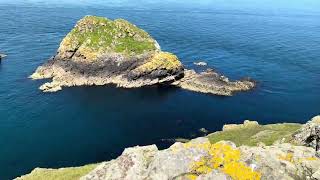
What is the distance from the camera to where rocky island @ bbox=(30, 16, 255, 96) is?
129000 millimetres

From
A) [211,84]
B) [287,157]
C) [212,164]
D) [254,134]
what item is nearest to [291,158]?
[287,157]

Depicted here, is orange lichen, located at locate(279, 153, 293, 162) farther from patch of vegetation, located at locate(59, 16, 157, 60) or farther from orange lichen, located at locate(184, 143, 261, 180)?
patch of vegetation, located at locate(59, 16, 157, 60)

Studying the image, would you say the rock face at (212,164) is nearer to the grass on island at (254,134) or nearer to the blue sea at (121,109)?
→ the grass on island at (254,134)

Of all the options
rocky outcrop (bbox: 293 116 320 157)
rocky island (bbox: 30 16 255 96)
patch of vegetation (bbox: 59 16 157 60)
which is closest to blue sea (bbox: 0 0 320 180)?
rocky island (bbox: 30 16 255 96)

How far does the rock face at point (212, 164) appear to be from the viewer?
101 feet

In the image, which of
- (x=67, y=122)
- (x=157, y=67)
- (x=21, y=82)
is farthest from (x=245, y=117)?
(x=21, y=82)

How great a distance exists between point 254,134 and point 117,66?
69164 mm

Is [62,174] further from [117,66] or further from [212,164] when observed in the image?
[117,66]

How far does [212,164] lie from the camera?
3206 centimetres

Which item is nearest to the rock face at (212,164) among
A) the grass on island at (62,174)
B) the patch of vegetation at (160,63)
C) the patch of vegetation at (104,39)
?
the grass on island at (62,174)

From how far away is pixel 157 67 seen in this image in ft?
426

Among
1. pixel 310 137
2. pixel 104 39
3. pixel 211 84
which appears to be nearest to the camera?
pixel 310 137

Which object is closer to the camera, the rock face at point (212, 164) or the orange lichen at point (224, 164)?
the orange lichen at point (224, 164)

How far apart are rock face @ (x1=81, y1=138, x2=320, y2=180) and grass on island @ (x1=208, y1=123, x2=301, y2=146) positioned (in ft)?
92.9
